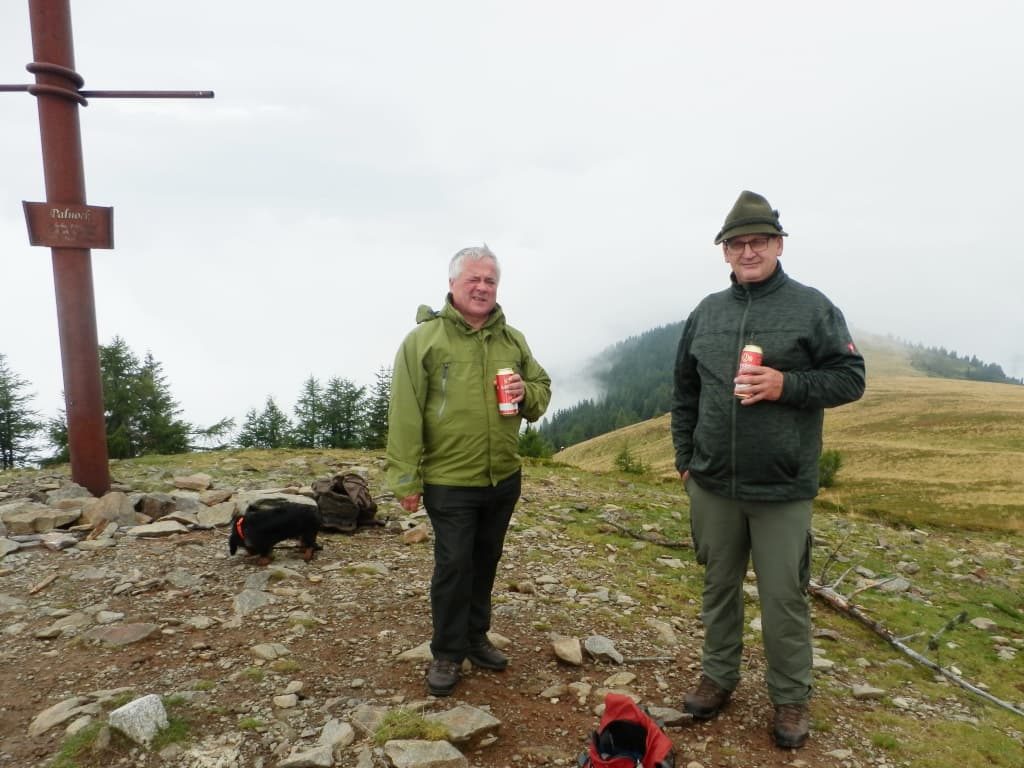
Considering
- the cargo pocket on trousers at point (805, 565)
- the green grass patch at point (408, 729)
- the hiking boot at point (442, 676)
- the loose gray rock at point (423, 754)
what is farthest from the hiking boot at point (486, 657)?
the cargo pocket on trousers at point (805, 565)

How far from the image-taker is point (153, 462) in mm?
15023

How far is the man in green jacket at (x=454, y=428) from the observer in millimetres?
4430

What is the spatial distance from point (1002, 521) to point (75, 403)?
27823 mm

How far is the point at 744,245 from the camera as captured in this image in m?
4.15

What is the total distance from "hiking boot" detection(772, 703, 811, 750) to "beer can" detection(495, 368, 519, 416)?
282 cm

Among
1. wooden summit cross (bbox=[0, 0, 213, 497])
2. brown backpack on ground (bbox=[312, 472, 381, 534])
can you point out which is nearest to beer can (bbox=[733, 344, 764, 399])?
brown backpack on ground (bbox=[312, 472, 381, 534])

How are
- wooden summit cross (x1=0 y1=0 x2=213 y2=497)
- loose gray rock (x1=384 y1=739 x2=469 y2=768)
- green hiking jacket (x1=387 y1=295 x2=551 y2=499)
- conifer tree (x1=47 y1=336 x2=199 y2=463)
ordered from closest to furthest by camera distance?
1. loose gray rock (x1=384 y1=739 x2=469 y2=768)
2. green hiking jacket (x1=387 y1=295 x2=551 y2=499)
3. wooden summit cross (x1=0 y1=0 x2=213 y2=497)
4. conifer tree (x1=47 y1=336 x2=199 y2=463)

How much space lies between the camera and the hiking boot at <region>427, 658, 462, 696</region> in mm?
4586

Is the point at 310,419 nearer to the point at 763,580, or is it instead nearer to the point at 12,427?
the point at 12,427

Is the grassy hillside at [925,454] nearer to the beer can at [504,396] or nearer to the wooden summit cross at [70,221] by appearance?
the wooden summit cross at [70,221]

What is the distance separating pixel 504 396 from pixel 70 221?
8509 mm

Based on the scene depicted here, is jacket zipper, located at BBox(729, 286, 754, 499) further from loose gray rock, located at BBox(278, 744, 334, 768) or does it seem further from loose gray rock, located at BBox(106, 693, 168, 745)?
loose gray rock, located at BBox(106, 693, 168, 745)

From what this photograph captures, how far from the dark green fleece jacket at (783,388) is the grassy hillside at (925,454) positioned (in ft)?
57.7

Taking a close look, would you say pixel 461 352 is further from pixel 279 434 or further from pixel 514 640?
pixel 279 434
